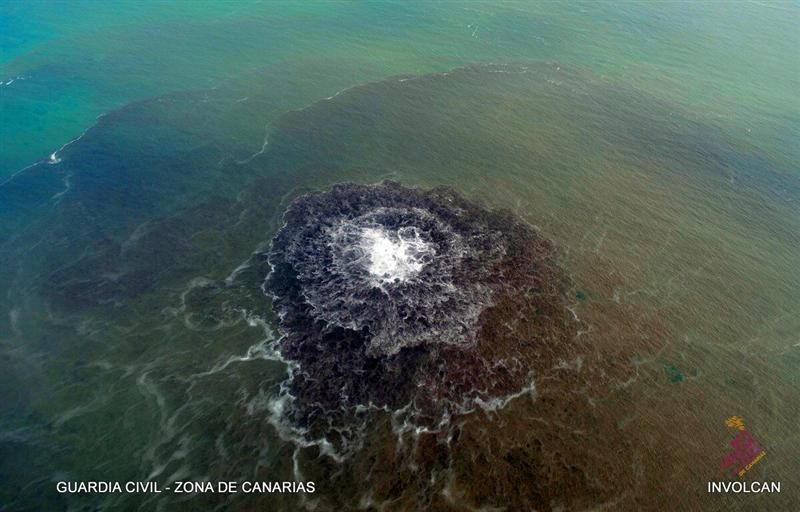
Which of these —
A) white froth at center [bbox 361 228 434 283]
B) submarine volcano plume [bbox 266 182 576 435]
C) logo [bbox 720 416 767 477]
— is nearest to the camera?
logo [bbox 720 416 767 477]

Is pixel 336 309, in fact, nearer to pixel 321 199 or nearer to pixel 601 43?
pixel 321 199

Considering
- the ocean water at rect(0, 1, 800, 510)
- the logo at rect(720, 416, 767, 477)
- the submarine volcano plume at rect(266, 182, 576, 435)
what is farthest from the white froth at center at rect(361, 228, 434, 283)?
the logo at rect(720, 416, 767, 477)

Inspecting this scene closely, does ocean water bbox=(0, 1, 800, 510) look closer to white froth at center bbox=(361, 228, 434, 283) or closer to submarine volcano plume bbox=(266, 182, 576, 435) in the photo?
submarine volcano plume bbox=(266, 182, 576, 435)

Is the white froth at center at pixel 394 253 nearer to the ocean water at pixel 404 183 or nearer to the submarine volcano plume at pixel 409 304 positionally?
the submarine volcano plume at pixel 409 304

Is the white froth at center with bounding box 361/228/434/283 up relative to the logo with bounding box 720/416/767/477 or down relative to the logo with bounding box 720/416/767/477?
up

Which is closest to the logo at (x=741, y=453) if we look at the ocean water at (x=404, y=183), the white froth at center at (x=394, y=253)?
the ocean water at (x=404, y=183)

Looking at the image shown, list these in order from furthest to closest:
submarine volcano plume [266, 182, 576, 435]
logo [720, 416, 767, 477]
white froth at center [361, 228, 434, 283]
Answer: white froth at center [361, 228, 434, 283] < submarine volcano plume [266, 182, 576, 435] < logo [720, 416, 767, 477]

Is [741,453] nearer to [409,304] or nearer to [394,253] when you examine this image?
[409,304]

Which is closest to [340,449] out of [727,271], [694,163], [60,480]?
[60,480]
